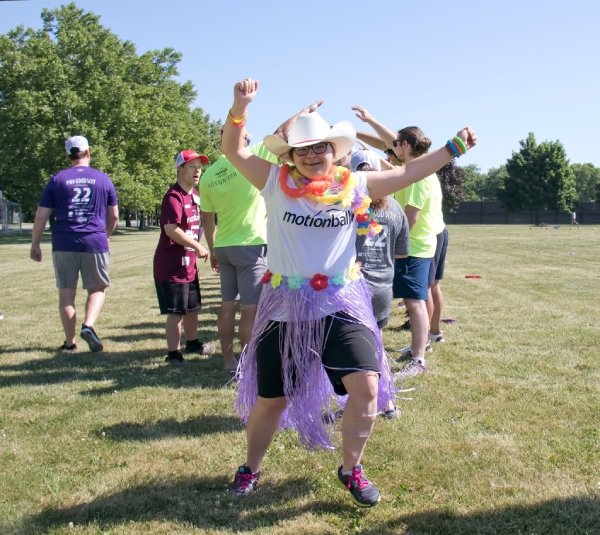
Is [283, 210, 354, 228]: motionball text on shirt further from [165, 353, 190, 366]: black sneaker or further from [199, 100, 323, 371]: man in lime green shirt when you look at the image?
[165, 353, 190, 366]: black sneaker

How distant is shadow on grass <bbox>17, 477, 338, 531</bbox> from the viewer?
2889 millimetres

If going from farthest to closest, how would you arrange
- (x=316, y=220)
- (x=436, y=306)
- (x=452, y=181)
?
(x=452, y=181)
(x=436, y=306)
(x=316, y=220)

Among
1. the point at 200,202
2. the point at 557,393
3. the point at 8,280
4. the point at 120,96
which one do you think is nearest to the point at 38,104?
the point at 120,96

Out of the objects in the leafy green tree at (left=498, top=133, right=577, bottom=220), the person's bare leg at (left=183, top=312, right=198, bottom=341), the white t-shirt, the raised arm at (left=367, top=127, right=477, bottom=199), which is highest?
the leafy green tree at (left=498, top=133, right=577, bottom=220)

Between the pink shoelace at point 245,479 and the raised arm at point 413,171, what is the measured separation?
165cm

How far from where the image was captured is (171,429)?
409 cm

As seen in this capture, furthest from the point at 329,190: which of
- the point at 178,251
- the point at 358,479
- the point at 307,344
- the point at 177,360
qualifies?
the point at 177,360

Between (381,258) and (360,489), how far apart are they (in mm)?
1737

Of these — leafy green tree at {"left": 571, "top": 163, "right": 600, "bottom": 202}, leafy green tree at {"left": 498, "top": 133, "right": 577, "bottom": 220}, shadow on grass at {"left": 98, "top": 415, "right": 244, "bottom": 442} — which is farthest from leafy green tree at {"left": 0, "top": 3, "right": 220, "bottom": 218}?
leafy green tree at {"left": 571, "top": 163, "right": 600, "bottom": 202}

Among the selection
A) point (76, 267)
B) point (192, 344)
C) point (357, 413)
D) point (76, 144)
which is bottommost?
point (192, 344)

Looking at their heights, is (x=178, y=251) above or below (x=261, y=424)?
above

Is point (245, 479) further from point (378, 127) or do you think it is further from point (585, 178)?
point (585, 178)

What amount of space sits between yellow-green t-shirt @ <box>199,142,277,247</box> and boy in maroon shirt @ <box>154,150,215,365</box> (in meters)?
0.40

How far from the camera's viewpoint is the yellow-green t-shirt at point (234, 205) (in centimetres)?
527
